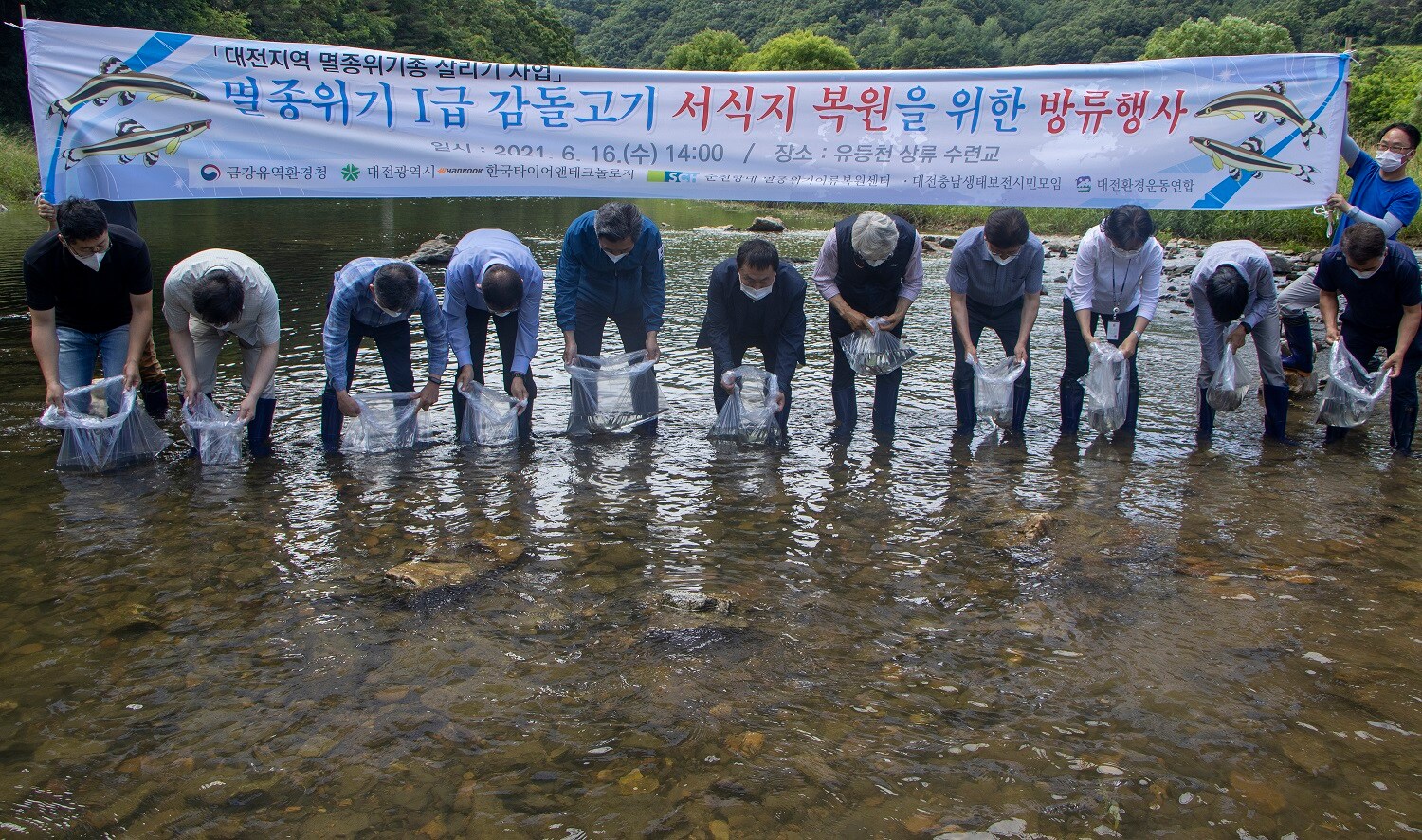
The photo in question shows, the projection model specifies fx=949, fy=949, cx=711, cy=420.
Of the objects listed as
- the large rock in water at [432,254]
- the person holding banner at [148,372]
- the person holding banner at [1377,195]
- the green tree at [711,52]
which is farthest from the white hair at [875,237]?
the green tree at [711,52]

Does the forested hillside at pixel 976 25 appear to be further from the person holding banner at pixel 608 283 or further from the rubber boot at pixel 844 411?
the person holding banner at pixel 608 283

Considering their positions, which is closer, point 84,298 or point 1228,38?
point 84,298

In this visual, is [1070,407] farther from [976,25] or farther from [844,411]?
[976,25]

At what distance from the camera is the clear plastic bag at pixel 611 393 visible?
5641 mm

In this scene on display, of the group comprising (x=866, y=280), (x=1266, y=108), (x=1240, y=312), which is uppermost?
(x=1266, y=108)

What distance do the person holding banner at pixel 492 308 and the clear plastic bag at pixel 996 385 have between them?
8.47 feet

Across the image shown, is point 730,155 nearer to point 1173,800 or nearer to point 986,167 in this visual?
point 986,167

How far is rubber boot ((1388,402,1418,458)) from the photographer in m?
5.43

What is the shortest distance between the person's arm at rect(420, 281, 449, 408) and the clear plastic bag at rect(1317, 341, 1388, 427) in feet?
16.5

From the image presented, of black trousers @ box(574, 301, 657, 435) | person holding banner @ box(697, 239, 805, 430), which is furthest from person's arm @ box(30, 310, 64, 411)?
person holding banner @ box(697, 239, 805, 430)

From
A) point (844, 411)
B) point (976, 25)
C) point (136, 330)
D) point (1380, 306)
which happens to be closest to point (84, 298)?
Answer: point (136, 330)

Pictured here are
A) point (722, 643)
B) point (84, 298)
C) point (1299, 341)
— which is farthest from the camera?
point (1299, 341)

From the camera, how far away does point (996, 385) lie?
5.58 meters

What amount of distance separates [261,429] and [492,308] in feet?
4.94
